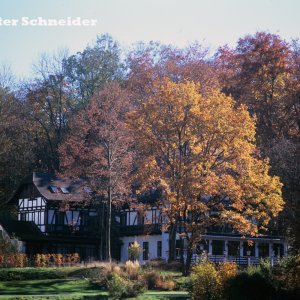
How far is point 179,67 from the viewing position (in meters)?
56.4

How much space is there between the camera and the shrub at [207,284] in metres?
25.7

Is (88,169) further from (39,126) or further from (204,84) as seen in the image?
(39,126)

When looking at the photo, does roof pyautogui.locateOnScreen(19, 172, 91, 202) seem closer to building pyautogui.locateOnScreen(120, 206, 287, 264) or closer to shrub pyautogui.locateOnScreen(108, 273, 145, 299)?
building pyautogui.locateOnScreen(120, 206, 287, 264)

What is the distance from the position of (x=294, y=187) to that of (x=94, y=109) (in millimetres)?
22378

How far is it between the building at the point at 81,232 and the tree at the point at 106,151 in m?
7.08

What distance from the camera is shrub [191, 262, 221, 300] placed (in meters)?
25.7

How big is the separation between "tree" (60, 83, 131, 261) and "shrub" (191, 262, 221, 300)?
800 inches

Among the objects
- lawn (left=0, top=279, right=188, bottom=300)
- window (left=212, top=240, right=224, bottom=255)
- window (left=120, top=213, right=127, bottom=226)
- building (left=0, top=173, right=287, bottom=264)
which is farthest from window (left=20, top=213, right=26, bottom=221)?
lawn (left=0, top=279, right=188, bottom=300)

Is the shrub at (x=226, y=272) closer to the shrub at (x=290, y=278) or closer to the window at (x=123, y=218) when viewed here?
the shrub at (x=290, y=278)

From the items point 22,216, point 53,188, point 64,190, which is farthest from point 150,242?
point 22,216

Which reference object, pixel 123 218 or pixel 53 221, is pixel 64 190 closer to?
pixel 53 221

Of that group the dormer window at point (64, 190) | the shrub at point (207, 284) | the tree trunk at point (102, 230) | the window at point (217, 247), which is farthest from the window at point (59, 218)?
the shrub at point (207, 284)

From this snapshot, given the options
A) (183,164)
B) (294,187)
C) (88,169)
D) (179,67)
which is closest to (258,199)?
(183,164)

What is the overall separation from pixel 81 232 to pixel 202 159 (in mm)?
26482
